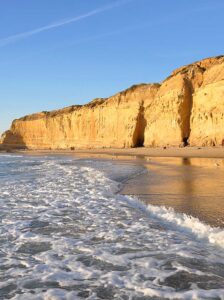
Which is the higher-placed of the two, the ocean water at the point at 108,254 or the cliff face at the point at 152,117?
the cliff face at the point at 152,117

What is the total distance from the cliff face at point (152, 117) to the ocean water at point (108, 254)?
25097 millimetres

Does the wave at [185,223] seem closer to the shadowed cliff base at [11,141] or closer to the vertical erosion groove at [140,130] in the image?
the vertical erosion groove at [140,130]

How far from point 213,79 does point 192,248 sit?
31729 mm

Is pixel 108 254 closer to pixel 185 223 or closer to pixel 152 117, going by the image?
pixel 185 223

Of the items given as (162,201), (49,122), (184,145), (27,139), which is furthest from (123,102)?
(162,201)

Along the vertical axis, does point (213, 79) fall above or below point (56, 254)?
above

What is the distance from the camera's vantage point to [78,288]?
3.72 metres

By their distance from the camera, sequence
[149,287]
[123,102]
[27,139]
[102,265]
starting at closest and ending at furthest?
[149,287], [102,265], [123,102], [27,139]

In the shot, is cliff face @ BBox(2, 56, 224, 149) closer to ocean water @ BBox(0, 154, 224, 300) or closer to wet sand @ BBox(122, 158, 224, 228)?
wet sand @ BBox(122, 158, 224, 228)

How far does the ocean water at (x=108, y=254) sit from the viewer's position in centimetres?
366

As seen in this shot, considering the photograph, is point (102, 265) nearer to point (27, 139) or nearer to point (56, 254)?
point (56, 254)

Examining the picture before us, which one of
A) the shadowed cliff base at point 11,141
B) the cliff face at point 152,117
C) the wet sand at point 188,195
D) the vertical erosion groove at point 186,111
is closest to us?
the wet sand at point 188,195

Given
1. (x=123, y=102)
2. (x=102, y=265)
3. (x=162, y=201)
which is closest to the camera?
(x=102, y=265)

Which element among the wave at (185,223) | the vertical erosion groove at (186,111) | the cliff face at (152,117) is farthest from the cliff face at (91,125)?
the wave at (185,223)
